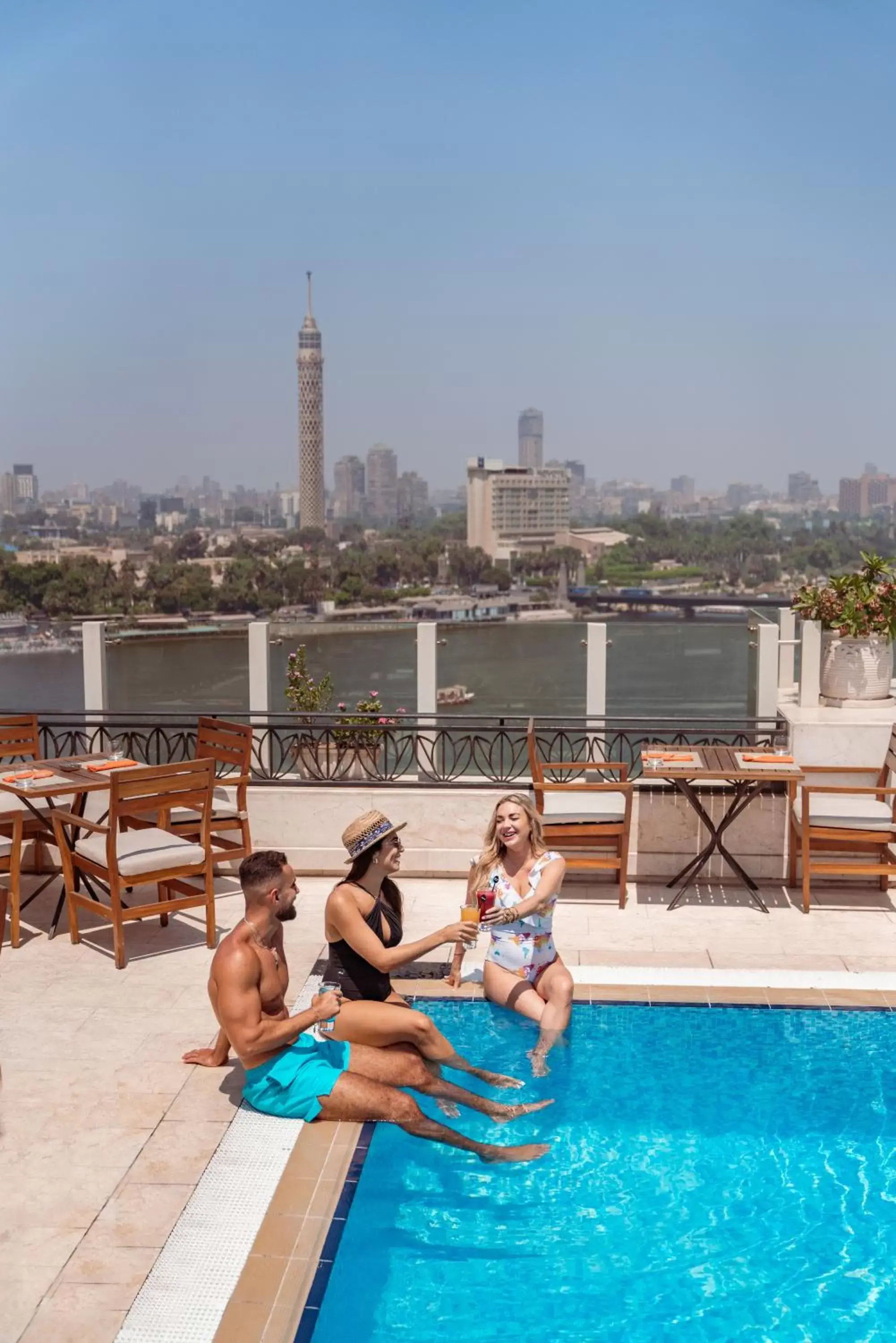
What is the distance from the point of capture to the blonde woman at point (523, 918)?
5094 millimetres

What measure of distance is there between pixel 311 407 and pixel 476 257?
64.9 m

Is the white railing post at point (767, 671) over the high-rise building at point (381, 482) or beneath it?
beneath

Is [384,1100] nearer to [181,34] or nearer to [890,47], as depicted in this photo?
[181,34]

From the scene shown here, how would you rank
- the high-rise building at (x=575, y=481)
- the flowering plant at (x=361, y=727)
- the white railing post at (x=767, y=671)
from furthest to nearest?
the high-rise building at (x=575, y=481) → the white railing post at (x=767, y=671) → the flowering plant at (x=361, y=727)

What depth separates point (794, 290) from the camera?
13150cm

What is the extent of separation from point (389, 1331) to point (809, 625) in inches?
272

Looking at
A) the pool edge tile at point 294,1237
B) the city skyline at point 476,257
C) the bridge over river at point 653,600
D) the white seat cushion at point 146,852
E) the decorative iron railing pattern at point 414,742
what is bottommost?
the bridge over river at point 653,600

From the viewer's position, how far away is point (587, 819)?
698 cm

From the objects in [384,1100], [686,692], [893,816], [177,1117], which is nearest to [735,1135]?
[384,1100]

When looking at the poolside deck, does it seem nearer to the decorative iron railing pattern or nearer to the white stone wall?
the white stone wall

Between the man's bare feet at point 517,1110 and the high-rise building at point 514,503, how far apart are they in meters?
84.0

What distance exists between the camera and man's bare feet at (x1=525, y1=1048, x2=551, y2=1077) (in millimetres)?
4738

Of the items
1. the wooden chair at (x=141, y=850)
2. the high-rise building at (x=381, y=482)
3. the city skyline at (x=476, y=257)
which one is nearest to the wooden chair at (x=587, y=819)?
the wooden chair at (x=141, y=850)

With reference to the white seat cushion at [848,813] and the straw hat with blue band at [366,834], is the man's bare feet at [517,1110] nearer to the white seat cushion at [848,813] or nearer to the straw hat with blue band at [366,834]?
the straw hat with blue band at [366,834]
